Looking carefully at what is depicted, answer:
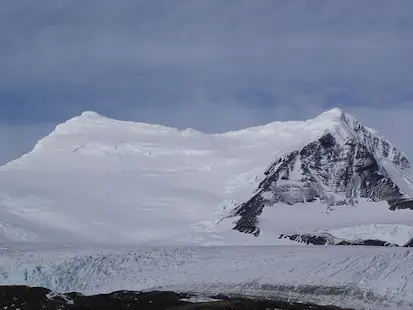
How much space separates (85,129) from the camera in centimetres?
16712

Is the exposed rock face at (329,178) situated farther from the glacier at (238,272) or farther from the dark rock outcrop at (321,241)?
the glacier at (238,272)

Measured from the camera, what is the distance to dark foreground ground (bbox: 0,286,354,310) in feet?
151

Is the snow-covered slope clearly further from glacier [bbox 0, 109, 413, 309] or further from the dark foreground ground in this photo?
the dark foreground ground

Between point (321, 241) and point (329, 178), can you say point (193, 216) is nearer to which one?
point (329, 178)

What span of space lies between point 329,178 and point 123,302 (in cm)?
8509

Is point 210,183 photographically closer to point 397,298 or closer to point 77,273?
point 77,273

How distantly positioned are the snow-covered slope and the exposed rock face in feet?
0.77

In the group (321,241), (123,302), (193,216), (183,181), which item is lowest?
(123,302)

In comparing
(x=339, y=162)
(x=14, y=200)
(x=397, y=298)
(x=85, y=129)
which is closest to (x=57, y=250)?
(x=397, y=298)

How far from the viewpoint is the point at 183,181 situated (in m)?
139

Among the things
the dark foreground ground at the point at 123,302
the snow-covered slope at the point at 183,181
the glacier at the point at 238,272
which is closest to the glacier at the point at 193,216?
the glacier at the point at 238,272

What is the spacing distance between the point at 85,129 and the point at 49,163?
19483 millimetres

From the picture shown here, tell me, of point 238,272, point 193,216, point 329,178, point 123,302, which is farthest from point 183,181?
point 123,302

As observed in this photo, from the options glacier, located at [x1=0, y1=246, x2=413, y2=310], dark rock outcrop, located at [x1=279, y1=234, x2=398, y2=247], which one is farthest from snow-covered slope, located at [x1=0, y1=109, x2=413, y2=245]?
glacier, located at [x1=0, y1=246, x2=413, y2=310]
